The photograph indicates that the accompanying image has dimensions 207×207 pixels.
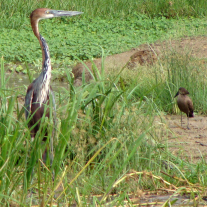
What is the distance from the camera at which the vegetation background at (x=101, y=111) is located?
3.25 meters

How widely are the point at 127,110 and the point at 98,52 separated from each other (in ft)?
20.7

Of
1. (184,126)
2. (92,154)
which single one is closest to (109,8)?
(184,126)

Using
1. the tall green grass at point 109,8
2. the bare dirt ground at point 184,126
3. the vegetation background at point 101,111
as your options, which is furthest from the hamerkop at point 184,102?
the tall green grass at point 109,8

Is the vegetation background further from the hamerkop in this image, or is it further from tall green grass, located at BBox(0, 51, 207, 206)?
the hamerkop

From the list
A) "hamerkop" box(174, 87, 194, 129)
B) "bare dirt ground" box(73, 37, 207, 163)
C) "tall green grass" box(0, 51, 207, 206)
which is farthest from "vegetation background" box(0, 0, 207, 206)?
"hamerkop" box(174, 87, 194, 129)

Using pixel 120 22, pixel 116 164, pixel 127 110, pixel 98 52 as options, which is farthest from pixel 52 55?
pixel 116 164

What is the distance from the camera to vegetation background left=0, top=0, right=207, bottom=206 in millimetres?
3250

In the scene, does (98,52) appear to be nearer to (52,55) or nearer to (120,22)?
(52,55)

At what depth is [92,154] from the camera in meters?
4.25

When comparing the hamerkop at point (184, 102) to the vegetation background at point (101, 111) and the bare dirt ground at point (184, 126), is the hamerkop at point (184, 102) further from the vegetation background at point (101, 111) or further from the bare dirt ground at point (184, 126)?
the vegetation background at point (101, 111)

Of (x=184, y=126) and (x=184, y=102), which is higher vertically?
(x=184, y=102)

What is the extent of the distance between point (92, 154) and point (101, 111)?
0.43m

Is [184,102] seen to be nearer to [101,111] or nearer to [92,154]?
[101,111]

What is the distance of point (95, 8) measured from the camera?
14727mm
